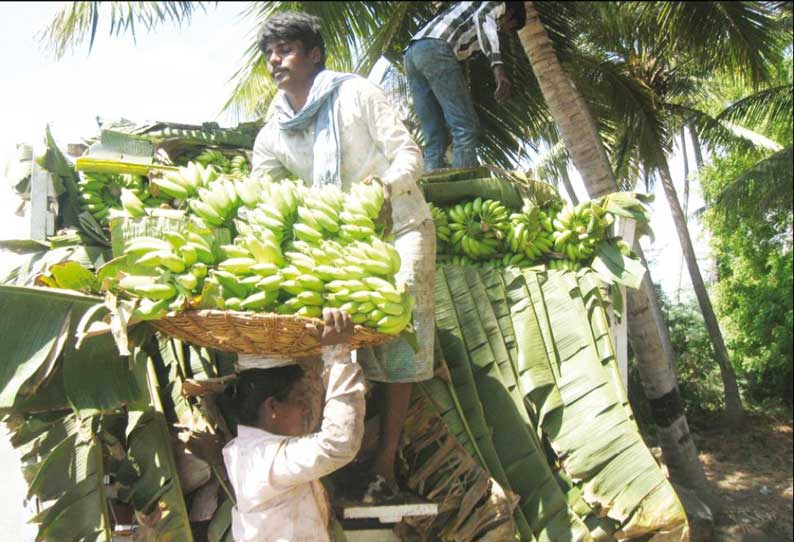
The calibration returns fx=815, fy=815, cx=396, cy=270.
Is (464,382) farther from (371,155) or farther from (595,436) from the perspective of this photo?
(371,155)

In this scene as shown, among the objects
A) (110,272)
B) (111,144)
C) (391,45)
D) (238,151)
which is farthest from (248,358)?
(391,45)

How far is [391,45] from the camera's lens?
7.92m

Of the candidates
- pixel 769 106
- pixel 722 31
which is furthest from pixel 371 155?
pixel 769 106

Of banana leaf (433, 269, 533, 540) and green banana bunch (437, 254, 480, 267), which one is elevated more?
green banana bunch (437, 254, 480, 267)

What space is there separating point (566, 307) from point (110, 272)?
228 cm

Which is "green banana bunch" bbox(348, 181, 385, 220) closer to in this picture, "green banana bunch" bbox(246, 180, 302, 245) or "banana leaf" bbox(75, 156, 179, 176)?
"green banana bunch" bbox(246, 180, 302, 245)

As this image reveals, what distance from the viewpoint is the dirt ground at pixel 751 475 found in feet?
29.0

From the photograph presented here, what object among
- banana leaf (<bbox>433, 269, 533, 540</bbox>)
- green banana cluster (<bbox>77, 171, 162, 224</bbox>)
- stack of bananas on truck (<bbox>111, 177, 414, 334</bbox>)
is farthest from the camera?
green banana cluster (<bbox>77, 171, 162, 224</bbox>)

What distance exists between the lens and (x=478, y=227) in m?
4.44

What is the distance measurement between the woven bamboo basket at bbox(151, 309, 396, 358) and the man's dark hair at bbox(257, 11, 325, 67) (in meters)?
1.31

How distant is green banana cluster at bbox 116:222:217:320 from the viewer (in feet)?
8.30

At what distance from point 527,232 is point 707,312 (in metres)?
10.2

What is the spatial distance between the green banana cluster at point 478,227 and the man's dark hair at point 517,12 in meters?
1.03

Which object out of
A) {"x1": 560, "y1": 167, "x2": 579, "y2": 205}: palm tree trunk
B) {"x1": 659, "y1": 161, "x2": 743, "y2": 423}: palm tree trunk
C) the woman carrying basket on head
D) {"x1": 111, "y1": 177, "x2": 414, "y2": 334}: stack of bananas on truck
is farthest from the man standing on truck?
{"x1": 560, "y1": 167, "x2": 579, "y2": 205}: palm tree trunk
